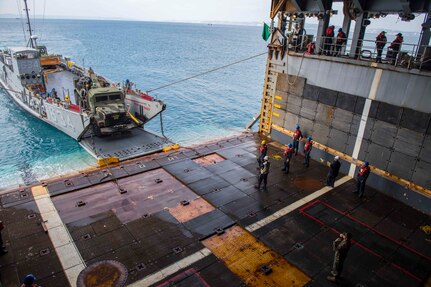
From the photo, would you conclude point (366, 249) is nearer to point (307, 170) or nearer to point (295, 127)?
point (307, 170)

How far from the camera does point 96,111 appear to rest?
2162 centimetres

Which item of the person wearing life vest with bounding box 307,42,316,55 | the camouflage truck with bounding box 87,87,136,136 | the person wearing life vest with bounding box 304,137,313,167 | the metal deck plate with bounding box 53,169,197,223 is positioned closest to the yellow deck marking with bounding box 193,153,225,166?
the metal deck plate with bounding box 53,169,197,223

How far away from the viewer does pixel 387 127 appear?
13.2m

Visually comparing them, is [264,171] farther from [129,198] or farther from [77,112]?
[77,112]

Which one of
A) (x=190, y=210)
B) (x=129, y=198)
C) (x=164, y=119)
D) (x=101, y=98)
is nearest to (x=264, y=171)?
(x=190, y=210)

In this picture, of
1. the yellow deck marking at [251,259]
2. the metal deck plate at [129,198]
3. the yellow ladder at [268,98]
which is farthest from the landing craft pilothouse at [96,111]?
the yellow deck marking at [251,259]

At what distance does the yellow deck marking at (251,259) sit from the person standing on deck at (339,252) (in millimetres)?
763

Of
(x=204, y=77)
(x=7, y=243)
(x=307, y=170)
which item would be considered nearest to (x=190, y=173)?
(x=307, y=170)

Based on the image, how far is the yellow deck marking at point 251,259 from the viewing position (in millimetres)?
8531

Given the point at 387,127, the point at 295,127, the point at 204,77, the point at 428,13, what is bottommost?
the point at 204,77

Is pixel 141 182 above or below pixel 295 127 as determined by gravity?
below

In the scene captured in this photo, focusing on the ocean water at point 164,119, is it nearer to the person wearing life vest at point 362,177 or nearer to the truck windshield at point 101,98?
the truck windshield at point 101,98

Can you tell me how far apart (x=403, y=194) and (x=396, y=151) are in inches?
74.5

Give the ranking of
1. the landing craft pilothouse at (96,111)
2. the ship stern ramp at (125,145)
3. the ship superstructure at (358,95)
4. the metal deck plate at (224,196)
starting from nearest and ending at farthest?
the ship superstructure at (358,95), the metal deck plate at (224,196), the ship stern ramp at (125,145), the landing craft pilothouse at (96,111)
